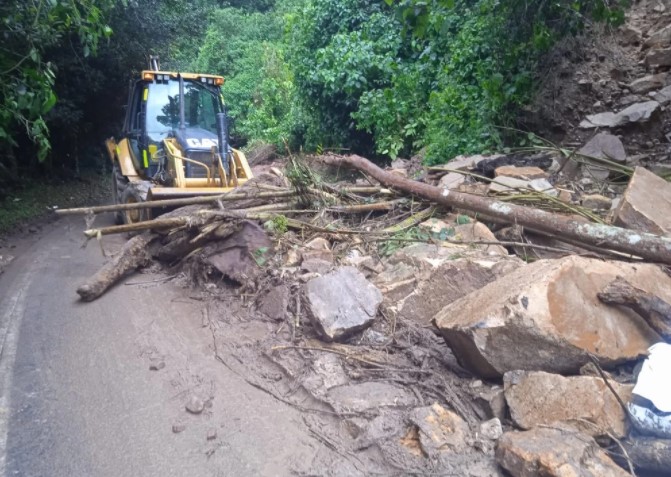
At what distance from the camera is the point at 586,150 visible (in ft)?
26.6

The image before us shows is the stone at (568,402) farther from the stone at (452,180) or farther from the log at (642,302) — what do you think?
the stone at (452,180)

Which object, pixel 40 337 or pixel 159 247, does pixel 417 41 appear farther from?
pixel 40 337

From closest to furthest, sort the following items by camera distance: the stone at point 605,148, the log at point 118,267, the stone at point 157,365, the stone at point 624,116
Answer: the stone at point 157,365, the log at point 118,267, the stone at point 605,148, the stone at point 624,116

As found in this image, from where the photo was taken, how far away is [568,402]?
3.70m

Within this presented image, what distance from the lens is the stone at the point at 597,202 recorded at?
6.69 m

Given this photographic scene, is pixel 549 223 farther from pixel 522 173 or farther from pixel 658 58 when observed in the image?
pixel 658 58

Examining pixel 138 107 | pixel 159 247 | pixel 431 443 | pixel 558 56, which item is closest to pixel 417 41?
pixel 558 56

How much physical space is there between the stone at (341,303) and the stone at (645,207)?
2462mm

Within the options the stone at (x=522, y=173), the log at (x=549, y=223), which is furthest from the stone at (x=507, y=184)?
the log at (x=549, y=223)

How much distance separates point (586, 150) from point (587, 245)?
3.15 metres

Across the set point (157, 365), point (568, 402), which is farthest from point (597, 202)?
point (157, 365)

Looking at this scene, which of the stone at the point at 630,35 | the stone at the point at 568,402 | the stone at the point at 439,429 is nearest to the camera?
the stone at the point at 568,402

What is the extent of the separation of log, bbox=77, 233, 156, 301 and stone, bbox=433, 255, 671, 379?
14.1 ft

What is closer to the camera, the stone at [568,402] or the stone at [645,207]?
the stone at [568,402]
